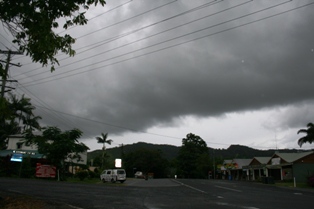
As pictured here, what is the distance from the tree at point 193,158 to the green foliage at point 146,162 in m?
9.57

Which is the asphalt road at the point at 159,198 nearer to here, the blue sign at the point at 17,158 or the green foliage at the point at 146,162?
the blue sign at the point at 17,158

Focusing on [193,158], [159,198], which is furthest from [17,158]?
[193,158]

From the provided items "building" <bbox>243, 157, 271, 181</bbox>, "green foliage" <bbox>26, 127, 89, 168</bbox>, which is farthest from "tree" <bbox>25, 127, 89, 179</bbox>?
"building" <bbox>243, 157, 271, 181</bbox>

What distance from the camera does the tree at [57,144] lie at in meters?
43.0

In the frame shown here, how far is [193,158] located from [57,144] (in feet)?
253

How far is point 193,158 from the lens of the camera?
115m

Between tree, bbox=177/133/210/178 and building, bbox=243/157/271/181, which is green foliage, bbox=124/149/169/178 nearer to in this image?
tree, bbox=177/133/210/178

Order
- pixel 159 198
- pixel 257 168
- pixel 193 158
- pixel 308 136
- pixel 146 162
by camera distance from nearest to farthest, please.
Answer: pixel 159 198 < pixel 308 136 < pixel 257 168 < pixel 193 158 < pixel 146 162

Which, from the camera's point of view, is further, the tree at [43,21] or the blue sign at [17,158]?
the blue sign at [17,158]

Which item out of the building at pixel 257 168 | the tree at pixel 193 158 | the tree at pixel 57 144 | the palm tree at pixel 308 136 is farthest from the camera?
the tree at pixel 193 158

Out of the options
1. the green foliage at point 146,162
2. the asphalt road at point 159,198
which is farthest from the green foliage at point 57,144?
the green foliage at point 146,162

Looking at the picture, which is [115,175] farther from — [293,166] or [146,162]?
[146,162]

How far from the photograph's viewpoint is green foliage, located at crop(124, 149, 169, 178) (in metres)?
120

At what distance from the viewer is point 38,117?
62312mm
